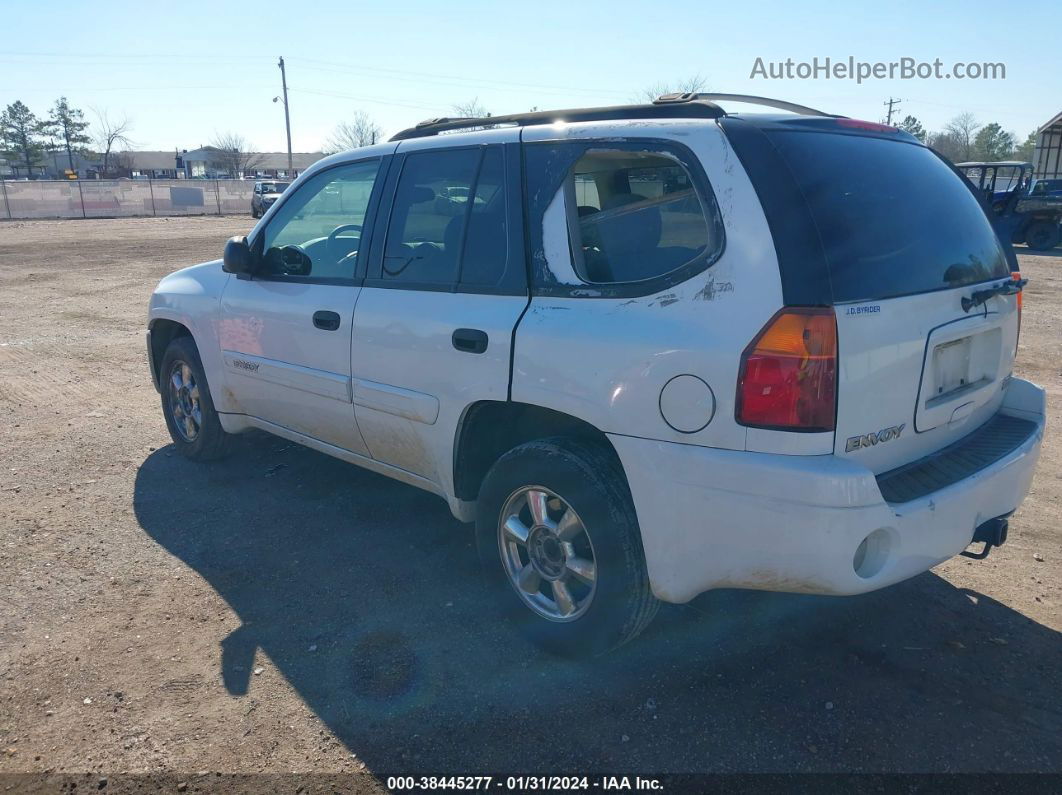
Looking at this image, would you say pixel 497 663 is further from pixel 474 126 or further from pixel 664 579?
pixel 474 126

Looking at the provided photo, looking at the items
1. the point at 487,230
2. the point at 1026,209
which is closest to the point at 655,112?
the point at 487,230

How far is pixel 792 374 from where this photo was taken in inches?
101

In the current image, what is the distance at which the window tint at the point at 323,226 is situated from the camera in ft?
13.6

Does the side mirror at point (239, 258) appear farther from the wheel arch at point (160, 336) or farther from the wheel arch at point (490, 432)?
the wheel arch at point (490, 432)

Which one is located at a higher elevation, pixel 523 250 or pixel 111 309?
pixel 523 250

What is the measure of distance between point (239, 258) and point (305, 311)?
62 centimetres

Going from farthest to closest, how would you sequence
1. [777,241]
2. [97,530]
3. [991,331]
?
[97,530] < [991,331] < [777,241]

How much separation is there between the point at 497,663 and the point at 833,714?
1231mm

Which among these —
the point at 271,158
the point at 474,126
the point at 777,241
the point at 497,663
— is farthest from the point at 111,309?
the point at 271,158

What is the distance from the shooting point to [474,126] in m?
3.93

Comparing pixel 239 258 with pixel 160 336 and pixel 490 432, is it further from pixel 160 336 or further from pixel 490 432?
pixel 490 432

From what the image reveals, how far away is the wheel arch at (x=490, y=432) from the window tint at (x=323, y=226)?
1088 millimetres

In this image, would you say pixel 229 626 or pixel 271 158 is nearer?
pixel 229 626

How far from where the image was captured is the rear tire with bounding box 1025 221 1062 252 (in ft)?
73.0
